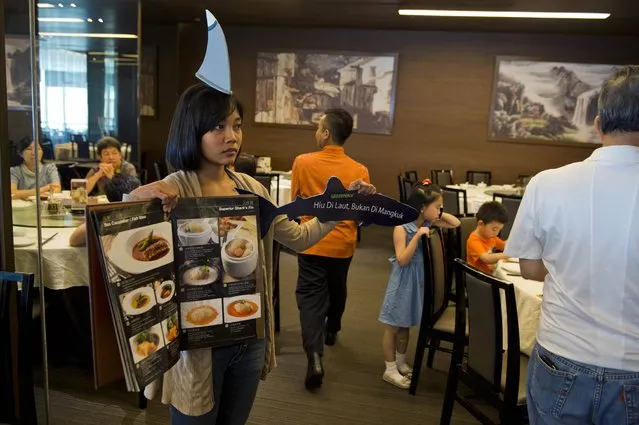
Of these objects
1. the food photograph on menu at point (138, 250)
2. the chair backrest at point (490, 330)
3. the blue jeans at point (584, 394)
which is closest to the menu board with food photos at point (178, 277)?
the food photograph on menu at point (138, 250)

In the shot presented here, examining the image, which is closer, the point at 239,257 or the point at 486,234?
the point at 239,257

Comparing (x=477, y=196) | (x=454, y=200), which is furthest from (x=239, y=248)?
(x=477, y=196)

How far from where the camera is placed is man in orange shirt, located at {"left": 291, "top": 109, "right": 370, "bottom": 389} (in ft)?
9.46

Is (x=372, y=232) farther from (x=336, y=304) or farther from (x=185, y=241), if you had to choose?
(x=185, y=241)

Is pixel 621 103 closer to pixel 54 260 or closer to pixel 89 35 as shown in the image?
pixel 54 260

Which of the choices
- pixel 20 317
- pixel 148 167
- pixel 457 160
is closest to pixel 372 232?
pixel 457 160

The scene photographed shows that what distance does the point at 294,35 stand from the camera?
8203 mm

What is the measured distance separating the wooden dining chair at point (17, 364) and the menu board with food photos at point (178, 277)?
0.83 m

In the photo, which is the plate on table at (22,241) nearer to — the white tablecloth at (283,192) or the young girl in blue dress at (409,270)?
the young girl in blue dress at (409,270)

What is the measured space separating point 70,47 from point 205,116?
6.78 metres

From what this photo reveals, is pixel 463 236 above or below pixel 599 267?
below

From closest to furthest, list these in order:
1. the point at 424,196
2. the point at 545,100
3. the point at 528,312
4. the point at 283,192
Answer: the point at 528,312
the point at 424,196
the point at 283,192
the point at 545,100

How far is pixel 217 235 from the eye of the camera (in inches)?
50.7

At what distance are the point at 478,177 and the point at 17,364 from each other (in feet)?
22.4
